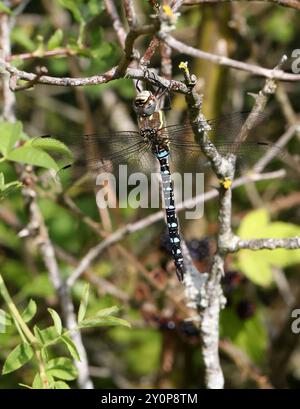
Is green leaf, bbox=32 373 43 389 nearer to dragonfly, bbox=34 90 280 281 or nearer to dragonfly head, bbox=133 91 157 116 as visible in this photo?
dragonfly, bbox=34 90 280 281

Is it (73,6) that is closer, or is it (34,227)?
(73,6)

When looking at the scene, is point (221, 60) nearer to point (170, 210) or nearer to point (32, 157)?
point (170, 210)

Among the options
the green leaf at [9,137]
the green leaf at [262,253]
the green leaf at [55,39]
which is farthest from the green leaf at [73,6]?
the green leaf at [262,253]

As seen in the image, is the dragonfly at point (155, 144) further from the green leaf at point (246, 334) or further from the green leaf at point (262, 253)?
the green leaf at point (246, 334)

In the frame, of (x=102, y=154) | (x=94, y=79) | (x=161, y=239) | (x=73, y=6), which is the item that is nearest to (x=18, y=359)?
(x=94, y=79)

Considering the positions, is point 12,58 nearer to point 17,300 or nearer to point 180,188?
point 180,188

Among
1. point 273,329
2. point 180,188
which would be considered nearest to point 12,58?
point 180,188
